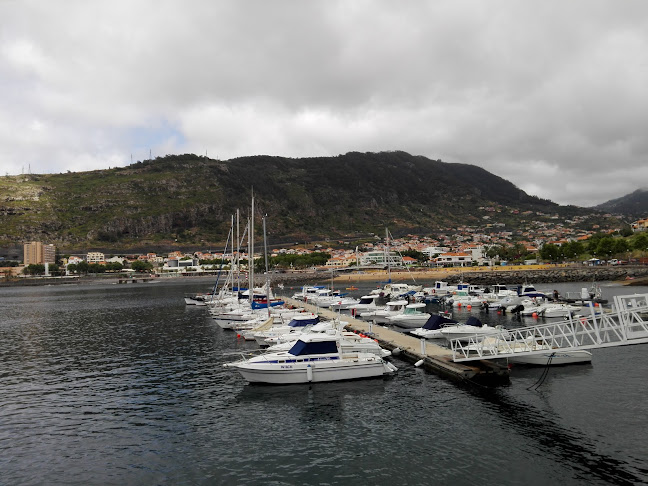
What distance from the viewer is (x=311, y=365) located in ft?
95.1

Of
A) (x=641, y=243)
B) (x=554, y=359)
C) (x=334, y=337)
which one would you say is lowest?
(x=554, y=359)

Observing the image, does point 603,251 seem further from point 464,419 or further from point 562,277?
point 464,419

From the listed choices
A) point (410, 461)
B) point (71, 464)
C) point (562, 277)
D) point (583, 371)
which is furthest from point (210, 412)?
point (562, 277)

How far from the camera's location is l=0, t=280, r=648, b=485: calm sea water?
1734 centimetres

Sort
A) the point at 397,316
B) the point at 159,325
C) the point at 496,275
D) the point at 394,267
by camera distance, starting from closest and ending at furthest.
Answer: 1. the point at 397,316
2. the point at 159,325
3. the point at 496,275
4. the point at 394,267

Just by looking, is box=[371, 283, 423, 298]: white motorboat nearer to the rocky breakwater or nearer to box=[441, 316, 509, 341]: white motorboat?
the rocky breakwater

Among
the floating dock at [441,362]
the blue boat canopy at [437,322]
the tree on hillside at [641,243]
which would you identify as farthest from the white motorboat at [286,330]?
the tree on hillside at [641,243]

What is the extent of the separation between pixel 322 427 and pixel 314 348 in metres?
7.76

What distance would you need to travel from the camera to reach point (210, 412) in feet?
80.8

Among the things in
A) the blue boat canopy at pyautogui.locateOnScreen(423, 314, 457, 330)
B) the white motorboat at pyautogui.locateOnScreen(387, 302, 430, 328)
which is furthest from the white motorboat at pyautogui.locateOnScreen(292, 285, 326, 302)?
the blue boat canopy at pyautogui.locateOnScreen(423, 314, 457, 330)

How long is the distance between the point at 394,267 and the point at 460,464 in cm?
18351

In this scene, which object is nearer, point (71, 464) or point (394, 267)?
point (71, 464)

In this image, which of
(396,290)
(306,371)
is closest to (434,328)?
(306,371)

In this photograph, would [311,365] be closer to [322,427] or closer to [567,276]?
[322,427]
